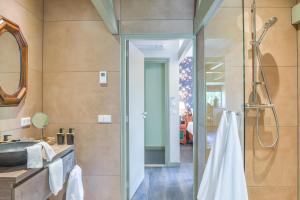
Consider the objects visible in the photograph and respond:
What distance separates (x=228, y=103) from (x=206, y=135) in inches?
27.1

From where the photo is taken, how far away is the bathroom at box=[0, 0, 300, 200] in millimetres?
2152

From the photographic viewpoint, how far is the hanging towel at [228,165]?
1.88 metres

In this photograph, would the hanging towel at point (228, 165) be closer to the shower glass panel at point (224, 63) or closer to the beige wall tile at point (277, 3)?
the shower glass panel at point (224, 63)

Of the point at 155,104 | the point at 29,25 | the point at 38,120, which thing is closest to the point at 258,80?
the point at 38,120

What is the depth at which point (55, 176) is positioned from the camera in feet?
7.11

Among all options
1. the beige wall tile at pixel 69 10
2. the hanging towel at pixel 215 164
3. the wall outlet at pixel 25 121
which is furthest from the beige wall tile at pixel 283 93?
the wall outlet at pixel 25 121

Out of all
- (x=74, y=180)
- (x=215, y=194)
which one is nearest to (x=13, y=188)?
(x=74, y=180)

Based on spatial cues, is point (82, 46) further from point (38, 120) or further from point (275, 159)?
point (275, 159)

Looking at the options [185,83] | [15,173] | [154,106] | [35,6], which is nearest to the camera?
[15,173]

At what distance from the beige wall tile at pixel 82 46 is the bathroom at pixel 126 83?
0.01 m

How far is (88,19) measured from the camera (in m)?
3.13

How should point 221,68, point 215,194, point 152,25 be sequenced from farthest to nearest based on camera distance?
point 152,25
point 221,68
point 215,194

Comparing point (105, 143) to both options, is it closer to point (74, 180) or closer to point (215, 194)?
point (74, 180)

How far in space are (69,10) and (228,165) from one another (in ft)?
8.27
